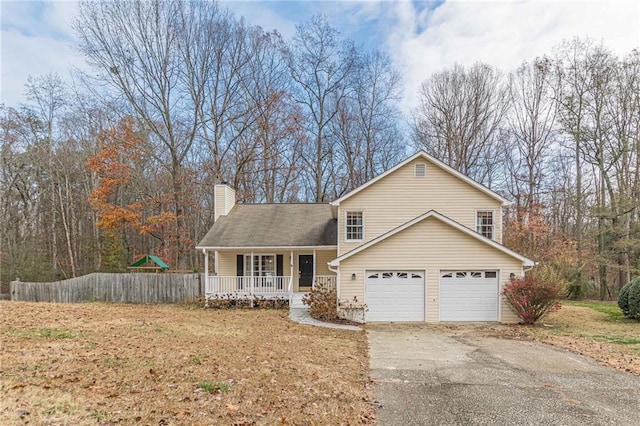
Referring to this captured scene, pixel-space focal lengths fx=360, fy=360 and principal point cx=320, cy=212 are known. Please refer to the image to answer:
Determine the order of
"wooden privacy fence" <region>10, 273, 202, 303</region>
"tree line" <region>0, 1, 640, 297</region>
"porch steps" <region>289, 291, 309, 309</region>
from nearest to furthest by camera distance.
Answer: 1. "porch steps" <region>289, 291, 309, 309</region>
2. "wooden privacy fence" <region>10, 273, 202, 303</region>
3. "tree line" <region>0, 1, 640, 297</region>

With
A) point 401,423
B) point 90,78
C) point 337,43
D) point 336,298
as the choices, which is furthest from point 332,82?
point 401,423

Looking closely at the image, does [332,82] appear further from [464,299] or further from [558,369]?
[558,369]

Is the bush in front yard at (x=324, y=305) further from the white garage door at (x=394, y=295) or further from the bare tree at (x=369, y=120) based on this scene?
the bare tree at (x=369, y=120)

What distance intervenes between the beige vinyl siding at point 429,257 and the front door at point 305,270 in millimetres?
4474

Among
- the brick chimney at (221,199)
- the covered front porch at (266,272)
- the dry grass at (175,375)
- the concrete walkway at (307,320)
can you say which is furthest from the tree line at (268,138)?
the dry grass at (175,375)

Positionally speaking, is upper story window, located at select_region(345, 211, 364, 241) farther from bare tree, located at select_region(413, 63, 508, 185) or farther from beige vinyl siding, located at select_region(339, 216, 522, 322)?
bare tree, located at select_region(413, 63, 508, 185)

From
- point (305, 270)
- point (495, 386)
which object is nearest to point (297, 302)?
point (305, 270)

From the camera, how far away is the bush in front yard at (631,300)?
1327 centimetres

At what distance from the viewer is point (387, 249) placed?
44.5 ft

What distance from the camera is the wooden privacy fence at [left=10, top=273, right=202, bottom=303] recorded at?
17.6m

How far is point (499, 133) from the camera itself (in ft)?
89.0

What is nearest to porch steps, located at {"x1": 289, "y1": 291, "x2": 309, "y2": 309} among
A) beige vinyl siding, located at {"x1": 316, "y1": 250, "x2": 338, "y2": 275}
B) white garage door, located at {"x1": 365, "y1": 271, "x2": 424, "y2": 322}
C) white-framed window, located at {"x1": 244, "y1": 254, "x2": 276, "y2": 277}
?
beige vinyl siding, located at {"x1": 316, "y1": 250, "x2": 338, "y2": 275}

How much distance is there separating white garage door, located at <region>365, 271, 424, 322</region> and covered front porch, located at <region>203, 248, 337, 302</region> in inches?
126

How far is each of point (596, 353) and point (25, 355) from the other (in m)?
12.3
